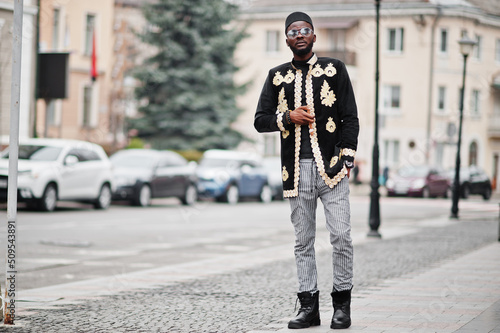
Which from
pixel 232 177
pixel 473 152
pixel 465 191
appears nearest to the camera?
pixel 232 177

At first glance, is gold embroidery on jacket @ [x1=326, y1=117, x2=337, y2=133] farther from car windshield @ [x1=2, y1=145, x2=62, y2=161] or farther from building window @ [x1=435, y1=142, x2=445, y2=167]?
building window @ [x1=435, y1=142, x2=445, y2=167]

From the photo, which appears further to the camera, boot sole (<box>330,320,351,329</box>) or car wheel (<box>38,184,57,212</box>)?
car wheel (<box>38,184,57,212</box>)

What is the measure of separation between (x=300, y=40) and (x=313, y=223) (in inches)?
49.9

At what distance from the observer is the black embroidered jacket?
622 centimetres

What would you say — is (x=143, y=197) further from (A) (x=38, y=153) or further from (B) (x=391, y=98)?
(B) (x=391, y=98)

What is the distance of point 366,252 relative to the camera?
13180 millimetres

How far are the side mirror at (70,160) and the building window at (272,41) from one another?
33618mm

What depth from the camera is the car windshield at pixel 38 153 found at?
2128 cm

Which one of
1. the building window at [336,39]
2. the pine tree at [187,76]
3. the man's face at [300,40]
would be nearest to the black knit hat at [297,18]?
the man's face at [300,40]

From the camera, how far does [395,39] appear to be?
177ft

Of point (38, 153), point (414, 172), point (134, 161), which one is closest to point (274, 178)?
point (134, 161)

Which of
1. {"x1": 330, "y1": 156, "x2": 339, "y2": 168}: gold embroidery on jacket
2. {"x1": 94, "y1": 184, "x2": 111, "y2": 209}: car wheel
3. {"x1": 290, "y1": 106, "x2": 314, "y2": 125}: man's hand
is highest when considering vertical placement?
{"x1": 290, "y1": 106, "x2": 314, "y2": 125}: man's hand

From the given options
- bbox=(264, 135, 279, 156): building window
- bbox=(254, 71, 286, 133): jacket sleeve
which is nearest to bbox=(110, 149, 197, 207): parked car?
bbox=(254, 71, 286, 133): jacket sleeve

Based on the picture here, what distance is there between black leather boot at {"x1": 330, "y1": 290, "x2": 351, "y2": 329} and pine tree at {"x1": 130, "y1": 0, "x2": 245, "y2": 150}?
32029 millimetres
